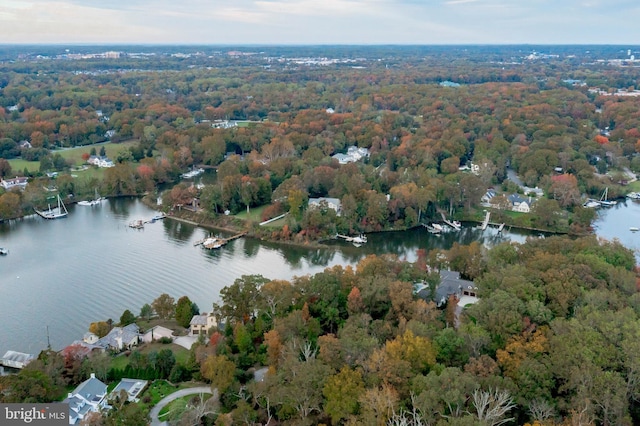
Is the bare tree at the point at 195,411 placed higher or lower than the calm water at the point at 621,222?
higher

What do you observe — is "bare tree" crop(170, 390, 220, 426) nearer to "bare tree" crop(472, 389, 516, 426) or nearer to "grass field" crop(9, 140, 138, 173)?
"bare tree" crop(472, 389, 516, 426)

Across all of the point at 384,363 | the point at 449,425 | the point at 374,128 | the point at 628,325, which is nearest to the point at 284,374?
the point at 384,363

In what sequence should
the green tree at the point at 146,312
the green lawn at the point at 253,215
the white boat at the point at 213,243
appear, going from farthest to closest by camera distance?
the green lawn at the point at 253,215 < the white boat at the point at 213,243 < the green tree at the point at 146,312

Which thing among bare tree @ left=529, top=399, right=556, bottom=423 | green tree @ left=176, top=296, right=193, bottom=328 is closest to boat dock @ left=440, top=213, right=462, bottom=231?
green tree @ left=176, top=296, right=193, bottom=328

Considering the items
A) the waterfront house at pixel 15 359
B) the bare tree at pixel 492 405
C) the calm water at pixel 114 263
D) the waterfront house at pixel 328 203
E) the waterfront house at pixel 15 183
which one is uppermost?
the bare tree at pixel 492 405

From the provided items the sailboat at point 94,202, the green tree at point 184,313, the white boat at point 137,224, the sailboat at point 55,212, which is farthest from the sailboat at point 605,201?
the sailboat at point 55,212

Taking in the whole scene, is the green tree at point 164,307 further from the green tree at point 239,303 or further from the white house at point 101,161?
the white house at point 101,161

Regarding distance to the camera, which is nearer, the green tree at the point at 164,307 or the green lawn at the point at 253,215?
the green tree at the point at 164,307
